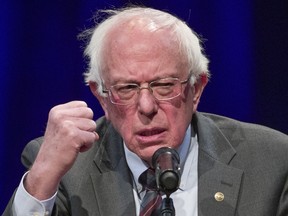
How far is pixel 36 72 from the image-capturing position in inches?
136

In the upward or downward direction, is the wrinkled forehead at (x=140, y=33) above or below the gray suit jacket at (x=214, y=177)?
above

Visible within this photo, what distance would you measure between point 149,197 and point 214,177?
29 cm

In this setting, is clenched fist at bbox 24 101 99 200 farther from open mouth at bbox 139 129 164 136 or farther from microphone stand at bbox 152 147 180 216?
microphone stand at bbox 152 147 180 216

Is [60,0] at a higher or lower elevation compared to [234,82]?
higher

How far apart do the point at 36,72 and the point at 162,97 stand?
1.01 metres

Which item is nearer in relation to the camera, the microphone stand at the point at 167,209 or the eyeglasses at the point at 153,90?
the microphone stand at the point at 167,209

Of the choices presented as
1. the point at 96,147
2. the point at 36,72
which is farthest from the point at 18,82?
the point at 96,147

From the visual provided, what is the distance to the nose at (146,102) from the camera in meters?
2.57

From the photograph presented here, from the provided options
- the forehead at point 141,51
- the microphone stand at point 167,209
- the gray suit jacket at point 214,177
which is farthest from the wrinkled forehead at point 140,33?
the microphone stand at point 167,209

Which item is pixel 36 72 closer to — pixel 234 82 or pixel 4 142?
pixel 4 142

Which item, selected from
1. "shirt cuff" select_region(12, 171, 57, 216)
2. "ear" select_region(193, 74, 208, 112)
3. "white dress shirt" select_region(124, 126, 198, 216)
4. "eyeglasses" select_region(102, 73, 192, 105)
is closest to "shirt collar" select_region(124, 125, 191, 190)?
"white dress shirt" select_region(124, 126, 198, 216)

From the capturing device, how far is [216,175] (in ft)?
9.10

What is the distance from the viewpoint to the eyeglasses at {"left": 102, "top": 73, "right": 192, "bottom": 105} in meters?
2.62

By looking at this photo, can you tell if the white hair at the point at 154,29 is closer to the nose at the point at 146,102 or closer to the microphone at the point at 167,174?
the nose at the point at 146,102
